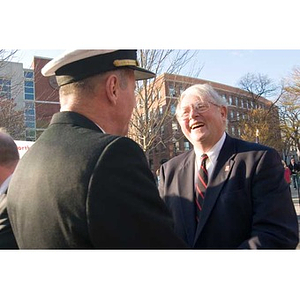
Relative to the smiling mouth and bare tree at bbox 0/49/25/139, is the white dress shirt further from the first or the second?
bare tree at bbox 0/49/25/139

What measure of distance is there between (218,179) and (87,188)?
0.82 meters

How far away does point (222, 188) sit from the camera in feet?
4.62

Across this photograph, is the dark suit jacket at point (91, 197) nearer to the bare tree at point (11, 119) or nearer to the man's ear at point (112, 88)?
the man's ear at point (112, 88)

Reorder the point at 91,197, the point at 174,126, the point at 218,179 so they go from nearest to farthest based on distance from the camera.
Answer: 1. the point at 91,197
2. the point at 218,179
3. the point at 174,126

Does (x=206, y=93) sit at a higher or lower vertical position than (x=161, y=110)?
higher

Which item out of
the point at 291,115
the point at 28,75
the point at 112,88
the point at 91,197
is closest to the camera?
the point at 91,197

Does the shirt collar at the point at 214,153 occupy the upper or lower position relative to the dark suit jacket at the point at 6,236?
upper

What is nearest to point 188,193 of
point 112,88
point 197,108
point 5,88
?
point 197,108

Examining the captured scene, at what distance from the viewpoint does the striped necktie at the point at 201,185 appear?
4.86 ft

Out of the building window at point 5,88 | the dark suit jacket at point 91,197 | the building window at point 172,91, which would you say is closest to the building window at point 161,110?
the building window at point 172,91

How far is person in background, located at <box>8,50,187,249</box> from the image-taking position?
30.9 inches

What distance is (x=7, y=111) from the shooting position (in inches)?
318

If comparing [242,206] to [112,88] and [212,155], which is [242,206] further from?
[112,88]

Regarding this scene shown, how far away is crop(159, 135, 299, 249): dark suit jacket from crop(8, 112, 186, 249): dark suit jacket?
0.52 metres
